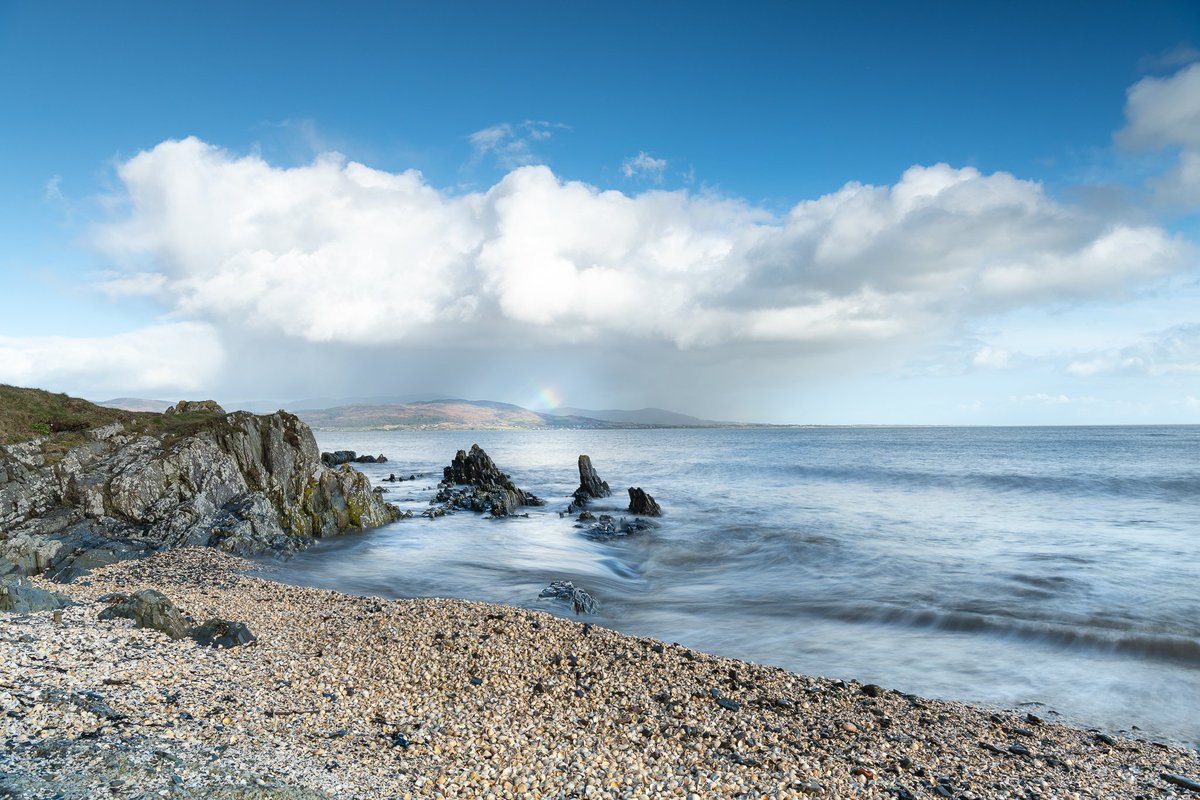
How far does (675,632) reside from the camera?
54.0 feet

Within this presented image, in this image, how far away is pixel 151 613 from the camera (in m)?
12.1

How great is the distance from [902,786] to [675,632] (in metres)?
8.80

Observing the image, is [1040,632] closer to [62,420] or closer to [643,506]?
[643,506]

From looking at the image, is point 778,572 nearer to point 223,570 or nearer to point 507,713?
point 507,713

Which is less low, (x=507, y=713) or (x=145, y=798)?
(x=145, y=798)

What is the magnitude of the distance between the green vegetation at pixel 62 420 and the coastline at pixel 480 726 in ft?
47.4

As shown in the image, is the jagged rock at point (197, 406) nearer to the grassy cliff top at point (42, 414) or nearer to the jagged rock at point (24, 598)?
the grassy cliff top at point (42, 414)

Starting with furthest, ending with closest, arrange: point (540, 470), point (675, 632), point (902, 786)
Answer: point (540, 470) < point (675, 632) < point (902, 786)

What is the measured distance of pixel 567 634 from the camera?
13.6m

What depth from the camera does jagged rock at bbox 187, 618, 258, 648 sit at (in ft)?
38.1

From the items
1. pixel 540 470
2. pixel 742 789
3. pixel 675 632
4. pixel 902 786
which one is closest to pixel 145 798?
pixel 742 789

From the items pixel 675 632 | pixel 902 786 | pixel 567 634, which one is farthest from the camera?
pixel 675 632

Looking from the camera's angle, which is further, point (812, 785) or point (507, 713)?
point (507, 713)

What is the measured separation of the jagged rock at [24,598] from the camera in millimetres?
12141
